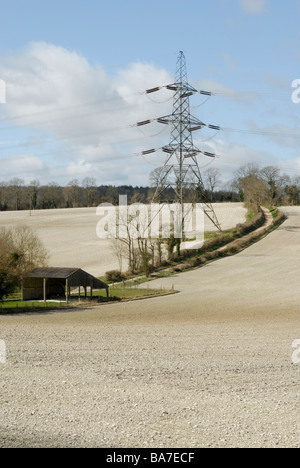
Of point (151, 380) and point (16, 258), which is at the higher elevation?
point (16, 258)

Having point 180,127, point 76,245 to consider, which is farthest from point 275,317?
point 76,245

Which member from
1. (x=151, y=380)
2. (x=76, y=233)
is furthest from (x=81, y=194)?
(x=151, y=380)

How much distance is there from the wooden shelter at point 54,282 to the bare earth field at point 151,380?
26.9 feet

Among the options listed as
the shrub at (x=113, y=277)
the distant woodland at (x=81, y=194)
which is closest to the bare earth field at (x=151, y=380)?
→ the shrub at (x=113, y=277)

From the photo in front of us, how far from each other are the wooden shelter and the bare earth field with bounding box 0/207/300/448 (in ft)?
26.9

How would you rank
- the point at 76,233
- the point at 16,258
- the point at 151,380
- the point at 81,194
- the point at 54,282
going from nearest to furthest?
the point at 151,380 < the point at 16,258 < the point at 54,282 < the point at 76,233 < the point at 81,194

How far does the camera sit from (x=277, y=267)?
56156mm

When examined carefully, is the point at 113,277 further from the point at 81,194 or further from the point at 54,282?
the point at 81,194

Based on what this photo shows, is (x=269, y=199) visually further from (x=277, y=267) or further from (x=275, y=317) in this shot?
(x=275, y=317)

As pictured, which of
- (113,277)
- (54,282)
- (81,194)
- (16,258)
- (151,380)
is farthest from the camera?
(81,194)

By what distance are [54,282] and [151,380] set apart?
32.7 metres

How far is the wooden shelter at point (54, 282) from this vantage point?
138ft

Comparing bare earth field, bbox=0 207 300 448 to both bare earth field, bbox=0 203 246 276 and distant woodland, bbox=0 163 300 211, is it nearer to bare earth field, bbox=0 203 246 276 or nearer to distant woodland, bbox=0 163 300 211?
bare earth field, bbox=0 203 246 276

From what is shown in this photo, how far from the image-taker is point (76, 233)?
86000mm
